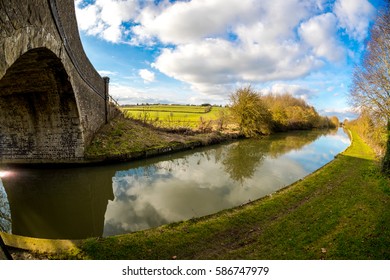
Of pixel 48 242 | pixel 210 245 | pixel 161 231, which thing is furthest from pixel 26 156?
pixel 210 245

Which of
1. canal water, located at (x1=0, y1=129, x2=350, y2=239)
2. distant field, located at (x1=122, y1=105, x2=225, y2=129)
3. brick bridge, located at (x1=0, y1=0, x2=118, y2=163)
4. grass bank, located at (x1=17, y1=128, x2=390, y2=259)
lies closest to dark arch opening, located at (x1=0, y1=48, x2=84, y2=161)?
brick bridge, located at (x1=0, y1=0, x2=118, y2=163)

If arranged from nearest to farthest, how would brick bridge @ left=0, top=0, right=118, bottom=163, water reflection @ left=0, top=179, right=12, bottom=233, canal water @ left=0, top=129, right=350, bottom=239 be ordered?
A: water reflection @ left=0, top=179, right=12, bottom=233 < canal water @ left=0, top=129, right=350, bottom=239 < brick bridge @ left=0, top=0, right=118, bottom=163

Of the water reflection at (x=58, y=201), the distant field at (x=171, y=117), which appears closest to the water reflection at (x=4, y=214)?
the water reflection at (x=58, y=201)

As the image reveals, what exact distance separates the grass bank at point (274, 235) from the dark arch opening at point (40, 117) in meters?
7.32

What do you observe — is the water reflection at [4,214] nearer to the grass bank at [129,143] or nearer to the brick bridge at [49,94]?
the brick bridge at [49,94]

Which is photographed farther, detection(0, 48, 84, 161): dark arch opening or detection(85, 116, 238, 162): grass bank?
detection(85, 116, 238, 162): grass bank

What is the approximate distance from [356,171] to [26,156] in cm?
1687

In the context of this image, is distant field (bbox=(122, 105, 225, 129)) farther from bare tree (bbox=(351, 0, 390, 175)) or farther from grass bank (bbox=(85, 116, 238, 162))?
bare tree (bbox=(351, 0, 390, 175))

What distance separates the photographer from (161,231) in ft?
17.0

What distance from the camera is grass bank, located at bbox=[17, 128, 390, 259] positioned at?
14.3 ft

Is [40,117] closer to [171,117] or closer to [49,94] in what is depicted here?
[49,94]

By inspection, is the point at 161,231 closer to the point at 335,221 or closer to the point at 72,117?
the point at 335,221

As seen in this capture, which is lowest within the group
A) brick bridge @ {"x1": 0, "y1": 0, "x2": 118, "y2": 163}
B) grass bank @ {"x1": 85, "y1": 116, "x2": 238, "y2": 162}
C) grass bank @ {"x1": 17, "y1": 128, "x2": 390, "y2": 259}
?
grass bank @ {"x1": 17, "y1": 128, "x2": 390, "y2": 259}
